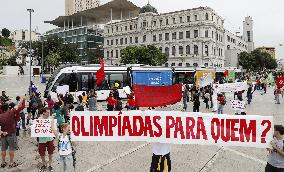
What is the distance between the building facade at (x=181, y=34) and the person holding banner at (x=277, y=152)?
251 feet

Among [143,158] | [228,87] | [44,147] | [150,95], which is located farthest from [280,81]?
[44,147]

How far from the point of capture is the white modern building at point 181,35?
8200 cm

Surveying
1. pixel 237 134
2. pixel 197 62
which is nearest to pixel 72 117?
pixel 237 134

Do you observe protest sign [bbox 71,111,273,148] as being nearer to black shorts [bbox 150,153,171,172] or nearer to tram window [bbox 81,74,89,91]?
black shorts [bbox 150,153,171,172]

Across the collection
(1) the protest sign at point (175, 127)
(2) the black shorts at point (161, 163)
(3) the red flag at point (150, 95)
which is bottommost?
(2) the black shorts at point (161, 163)

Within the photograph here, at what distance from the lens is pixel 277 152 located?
6578mm

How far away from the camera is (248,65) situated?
99625 mm

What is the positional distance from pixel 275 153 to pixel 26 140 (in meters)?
9.99

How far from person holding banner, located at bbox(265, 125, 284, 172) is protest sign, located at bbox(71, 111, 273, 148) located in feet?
1.59

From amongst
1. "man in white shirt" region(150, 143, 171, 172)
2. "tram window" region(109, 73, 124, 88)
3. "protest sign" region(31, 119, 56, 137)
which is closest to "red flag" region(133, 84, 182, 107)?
"man in white shirt" region(150, 143, 171, 172)

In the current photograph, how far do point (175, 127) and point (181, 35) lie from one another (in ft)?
260

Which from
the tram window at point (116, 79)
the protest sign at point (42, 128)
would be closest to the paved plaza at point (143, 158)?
the protest sign at point (42, 128)

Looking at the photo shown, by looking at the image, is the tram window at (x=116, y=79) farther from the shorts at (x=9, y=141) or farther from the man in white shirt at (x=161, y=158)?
the man in white shirt at (x=161, y=158)

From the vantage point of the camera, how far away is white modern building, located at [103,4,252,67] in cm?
8200
